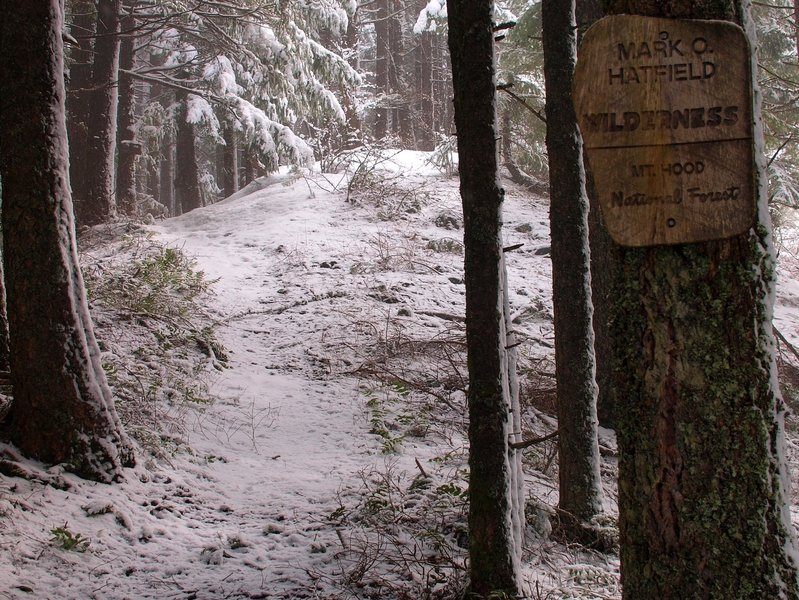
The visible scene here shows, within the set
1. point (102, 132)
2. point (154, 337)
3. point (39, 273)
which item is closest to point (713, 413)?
point (39, 273)

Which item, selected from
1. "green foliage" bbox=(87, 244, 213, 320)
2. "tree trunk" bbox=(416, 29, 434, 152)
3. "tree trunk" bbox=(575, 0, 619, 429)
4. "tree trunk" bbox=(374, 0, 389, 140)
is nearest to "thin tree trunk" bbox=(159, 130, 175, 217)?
"tree trunk" bbox=(374, 0, 389, 140)

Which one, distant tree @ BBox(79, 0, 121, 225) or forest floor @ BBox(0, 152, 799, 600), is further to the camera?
distant tree @ BBox(79, 0, 121, 225)

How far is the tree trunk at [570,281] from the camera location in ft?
16.3

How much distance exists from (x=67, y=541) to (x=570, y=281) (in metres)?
3.83

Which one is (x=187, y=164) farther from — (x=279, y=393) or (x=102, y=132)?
(x=279, y=393)

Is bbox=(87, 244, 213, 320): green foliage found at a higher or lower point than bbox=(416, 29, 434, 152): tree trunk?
lower

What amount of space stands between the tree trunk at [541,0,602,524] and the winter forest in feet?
0.07

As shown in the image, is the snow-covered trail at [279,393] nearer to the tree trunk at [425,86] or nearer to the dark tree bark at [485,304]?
the dark tree bark at [485,304]

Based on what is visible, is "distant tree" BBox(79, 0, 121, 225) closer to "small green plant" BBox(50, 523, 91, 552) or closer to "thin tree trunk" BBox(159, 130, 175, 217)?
"small green plant" BBox(50, 523, 91, 552)

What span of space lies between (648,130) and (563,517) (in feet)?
12.2

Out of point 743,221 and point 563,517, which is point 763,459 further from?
point 563,517

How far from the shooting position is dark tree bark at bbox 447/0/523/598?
3.71m

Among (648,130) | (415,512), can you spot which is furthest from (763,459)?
(415,512)

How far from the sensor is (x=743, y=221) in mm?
2031
